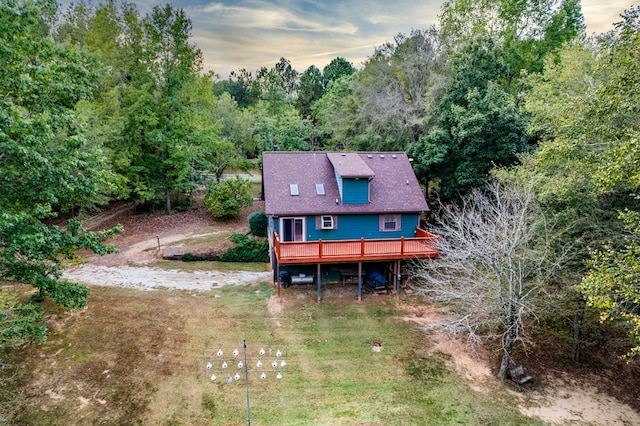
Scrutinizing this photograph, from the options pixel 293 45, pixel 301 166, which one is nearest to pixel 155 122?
pixel 293 45

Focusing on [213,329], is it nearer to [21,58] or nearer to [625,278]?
[21,58]

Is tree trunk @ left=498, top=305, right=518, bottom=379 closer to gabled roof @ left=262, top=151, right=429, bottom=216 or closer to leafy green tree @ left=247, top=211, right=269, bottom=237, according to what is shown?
gabled roof @ left=262, top=151, right=429, bottom=216

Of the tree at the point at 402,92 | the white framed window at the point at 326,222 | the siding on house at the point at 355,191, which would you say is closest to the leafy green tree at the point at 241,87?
the tree at the point at 402,92

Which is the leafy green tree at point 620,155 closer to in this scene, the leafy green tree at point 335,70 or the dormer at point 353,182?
the dormer at point 353,182

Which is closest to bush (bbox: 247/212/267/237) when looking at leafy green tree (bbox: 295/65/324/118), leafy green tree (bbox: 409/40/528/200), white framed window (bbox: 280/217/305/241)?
white framed window (bbox: 280/217/305/241)

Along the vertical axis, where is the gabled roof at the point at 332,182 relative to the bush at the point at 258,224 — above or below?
above
